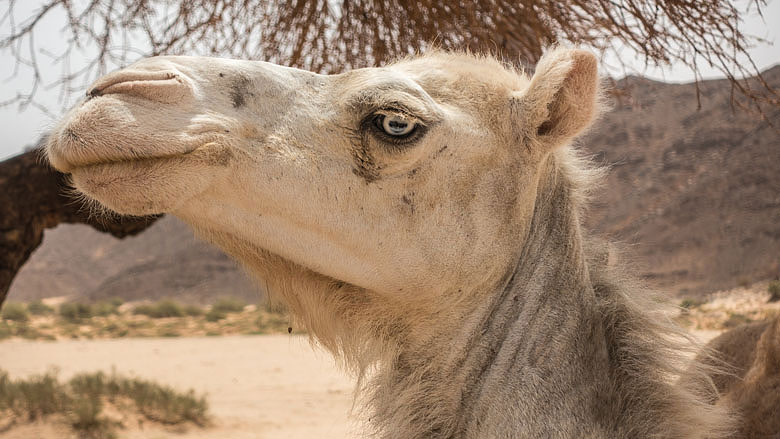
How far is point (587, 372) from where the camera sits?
6.40ft

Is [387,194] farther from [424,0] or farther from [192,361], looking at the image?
[192,361]

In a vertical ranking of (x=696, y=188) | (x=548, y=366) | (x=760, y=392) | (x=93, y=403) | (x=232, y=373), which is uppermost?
(x=696, y=188)

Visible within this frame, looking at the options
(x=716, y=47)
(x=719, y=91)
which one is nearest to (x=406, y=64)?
(x=716, y=47)

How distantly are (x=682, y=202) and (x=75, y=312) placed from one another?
25.9 m

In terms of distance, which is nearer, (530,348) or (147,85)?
(147,85)

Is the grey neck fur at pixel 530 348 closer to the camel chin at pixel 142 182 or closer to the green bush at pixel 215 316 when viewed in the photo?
the camel chin at pixel 142 182

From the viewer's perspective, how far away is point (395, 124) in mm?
1962

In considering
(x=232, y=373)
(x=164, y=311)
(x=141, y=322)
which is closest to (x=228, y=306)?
(x=164, y=311)

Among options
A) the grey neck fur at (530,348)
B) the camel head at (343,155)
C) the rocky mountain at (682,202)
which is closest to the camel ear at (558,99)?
the camel head at (343,155)

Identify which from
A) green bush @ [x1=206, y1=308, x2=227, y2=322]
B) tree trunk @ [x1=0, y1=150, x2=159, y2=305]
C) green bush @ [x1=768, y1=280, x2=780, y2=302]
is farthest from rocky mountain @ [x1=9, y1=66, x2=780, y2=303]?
tree trunk @ [x1=0, y1=150, x2=159, y2=305]

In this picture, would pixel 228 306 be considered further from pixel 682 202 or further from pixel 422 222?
pixel 422 222

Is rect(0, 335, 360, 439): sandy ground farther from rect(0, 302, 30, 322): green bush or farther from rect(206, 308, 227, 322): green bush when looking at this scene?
rect(0, 302, 30, 322): green bush

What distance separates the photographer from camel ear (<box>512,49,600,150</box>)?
2.01m

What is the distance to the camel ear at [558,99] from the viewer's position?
2010 millimetres
